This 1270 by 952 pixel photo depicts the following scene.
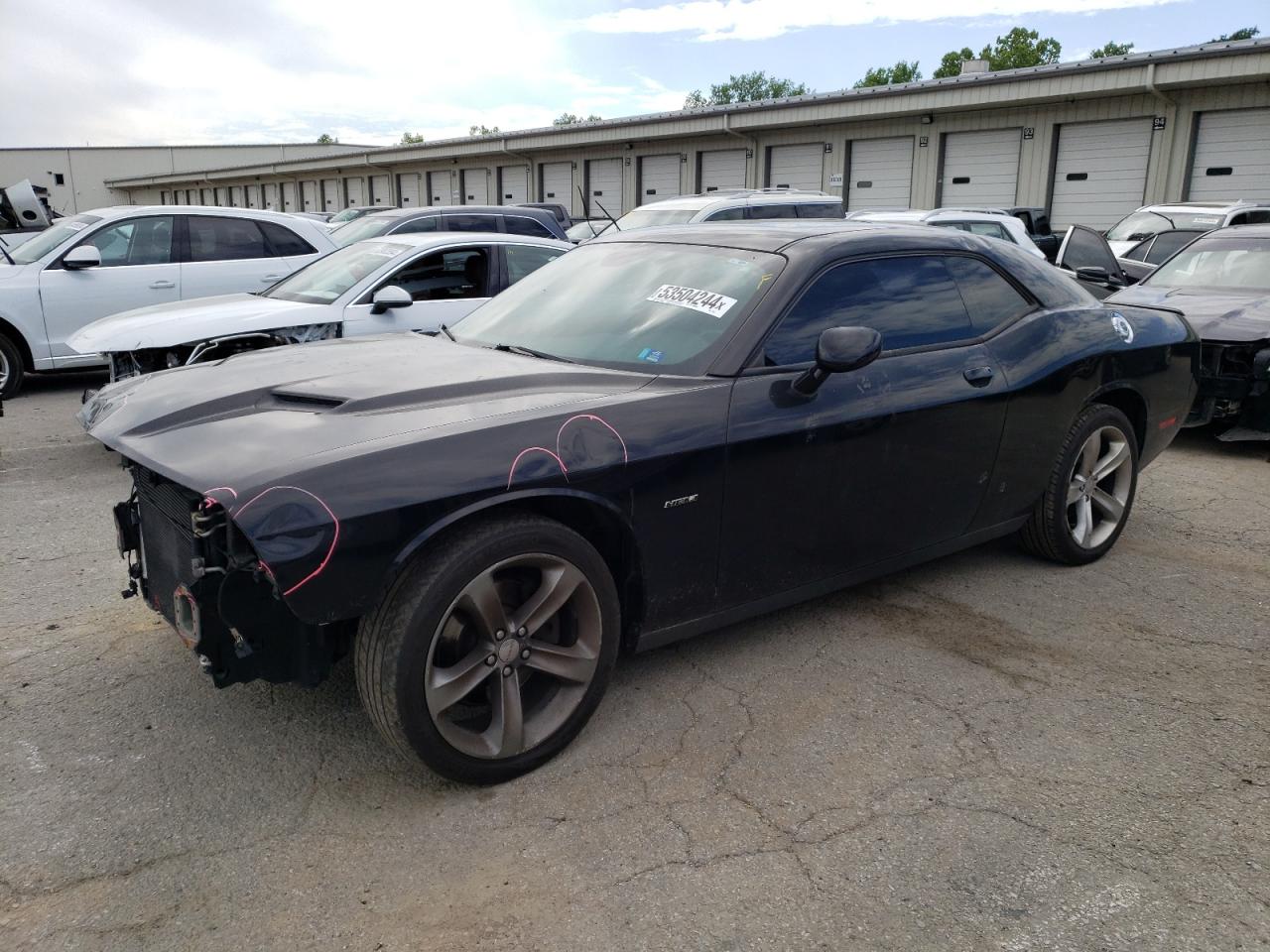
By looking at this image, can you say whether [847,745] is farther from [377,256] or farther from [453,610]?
[377,256]

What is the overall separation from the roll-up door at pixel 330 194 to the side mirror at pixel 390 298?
42408mm

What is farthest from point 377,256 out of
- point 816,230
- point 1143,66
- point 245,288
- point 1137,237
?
point 1143,66

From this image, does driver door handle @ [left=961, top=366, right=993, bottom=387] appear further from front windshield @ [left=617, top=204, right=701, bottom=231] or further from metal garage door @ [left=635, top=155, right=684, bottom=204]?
metal garage door @ [left=635, top=155, right=684, bottom=204]

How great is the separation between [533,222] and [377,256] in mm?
4986

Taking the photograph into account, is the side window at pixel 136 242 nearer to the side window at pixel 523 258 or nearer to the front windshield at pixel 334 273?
the front windshield at pixel 334 273

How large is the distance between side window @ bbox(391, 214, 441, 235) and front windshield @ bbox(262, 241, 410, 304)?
3559 mm

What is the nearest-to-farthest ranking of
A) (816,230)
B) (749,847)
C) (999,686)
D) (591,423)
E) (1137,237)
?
(749,847) → (591,423) → (999,686) → (816,230) → (1137,237)

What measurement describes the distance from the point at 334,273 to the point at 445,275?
0.87 m

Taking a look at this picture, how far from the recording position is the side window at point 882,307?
11.5ft

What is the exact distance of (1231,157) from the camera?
1834 centimetres

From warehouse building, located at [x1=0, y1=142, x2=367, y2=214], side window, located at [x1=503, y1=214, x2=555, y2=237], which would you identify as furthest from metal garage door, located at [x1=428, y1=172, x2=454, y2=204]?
warehouse building, located at [x1=0, y1=142, x2=367, y2=214]

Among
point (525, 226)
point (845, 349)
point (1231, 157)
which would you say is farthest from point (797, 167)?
point (845, 349)

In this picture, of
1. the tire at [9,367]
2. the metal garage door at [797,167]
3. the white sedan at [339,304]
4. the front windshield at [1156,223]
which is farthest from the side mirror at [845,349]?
the metal garage door at [797,167]

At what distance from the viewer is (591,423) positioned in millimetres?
2979
